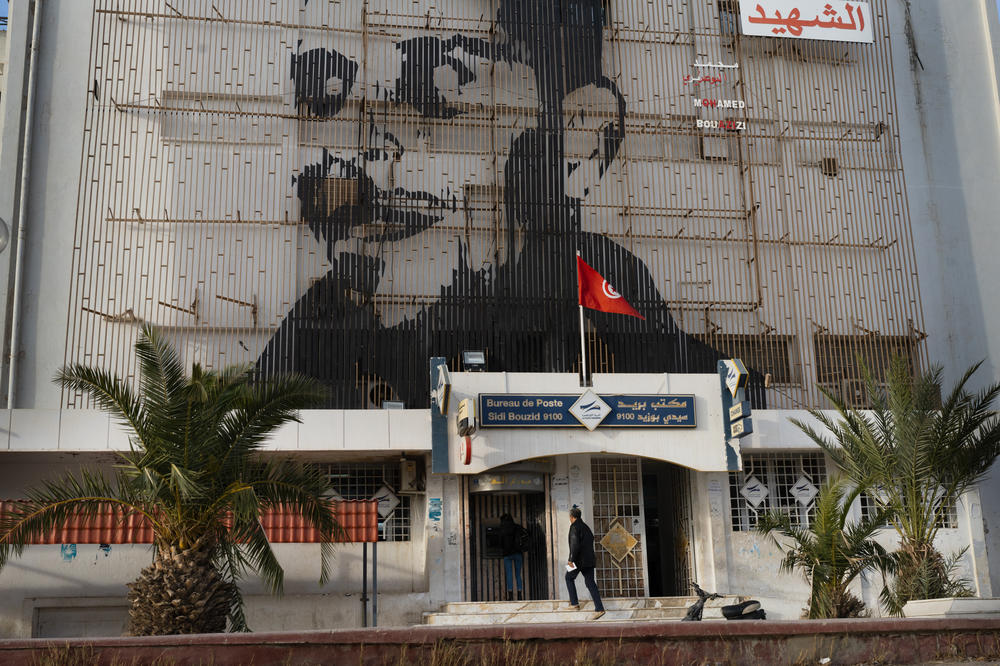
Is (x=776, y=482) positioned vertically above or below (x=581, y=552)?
above

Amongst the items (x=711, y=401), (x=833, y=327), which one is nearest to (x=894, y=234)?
(x=833, y=327)

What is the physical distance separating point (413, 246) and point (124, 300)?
5958 millimetres

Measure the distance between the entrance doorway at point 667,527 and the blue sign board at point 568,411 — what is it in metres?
2.13

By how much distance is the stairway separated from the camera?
1739 cm

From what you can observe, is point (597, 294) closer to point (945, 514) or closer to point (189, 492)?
point (945, 514)

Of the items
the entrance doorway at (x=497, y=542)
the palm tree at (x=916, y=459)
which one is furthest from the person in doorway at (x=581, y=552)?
the palm tree at (x=916, y=459)

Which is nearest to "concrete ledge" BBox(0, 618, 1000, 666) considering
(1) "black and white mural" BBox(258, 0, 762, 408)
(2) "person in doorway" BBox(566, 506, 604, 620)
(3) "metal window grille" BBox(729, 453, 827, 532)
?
(2) "person in doorway" BBox(566, 506, 604, 620)

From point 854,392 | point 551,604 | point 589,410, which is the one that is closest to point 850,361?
point 854,392

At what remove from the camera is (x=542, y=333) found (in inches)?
838

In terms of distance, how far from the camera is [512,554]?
20016 millimetres

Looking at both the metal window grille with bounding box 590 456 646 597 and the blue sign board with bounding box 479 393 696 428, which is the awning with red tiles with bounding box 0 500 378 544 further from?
the metal window grille with bounding box 590 456 646 597

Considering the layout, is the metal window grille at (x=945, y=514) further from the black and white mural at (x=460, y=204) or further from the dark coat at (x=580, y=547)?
the dark coat at (x=580, y=547)

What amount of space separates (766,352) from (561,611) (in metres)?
8.16

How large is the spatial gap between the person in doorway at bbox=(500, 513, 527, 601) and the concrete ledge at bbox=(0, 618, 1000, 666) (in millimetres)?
9211
